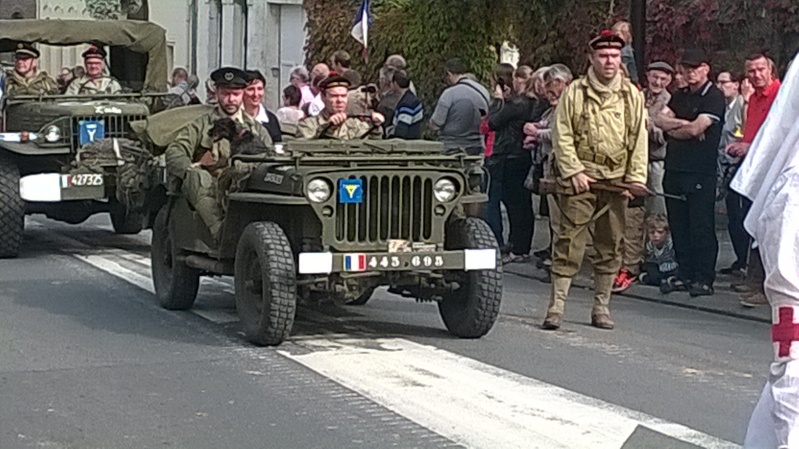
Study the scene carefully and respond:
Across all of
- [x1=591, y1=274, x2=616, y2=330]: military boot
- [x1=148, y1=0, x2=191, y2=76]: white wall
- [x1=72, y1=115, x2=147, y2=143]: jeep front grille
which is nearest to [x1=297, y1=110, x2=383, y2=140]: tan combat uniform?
[x1=591, y1=274, x2=616, y2=330]: military boot

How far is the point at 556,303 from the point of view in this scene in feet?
31.5

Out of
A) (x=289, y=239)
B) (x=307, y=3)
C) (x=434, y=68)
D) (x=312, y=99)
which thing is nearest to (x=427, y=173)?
(x=289, y=239)

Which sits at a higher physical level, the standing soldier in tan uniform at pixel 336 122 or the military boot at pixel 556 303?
the standing soldier in tan uniform at pixel 336 122

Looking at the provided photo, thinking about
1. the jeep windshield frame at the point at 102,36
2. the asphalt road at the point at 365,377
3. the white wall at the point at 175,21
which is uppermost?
the white wall at the point at 175,21

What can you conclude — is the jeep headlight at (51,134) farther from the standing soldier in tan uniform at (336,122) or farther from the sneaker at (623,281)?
the sneaker at (623,281)

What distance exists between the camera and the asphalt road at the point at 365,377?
21.7ft

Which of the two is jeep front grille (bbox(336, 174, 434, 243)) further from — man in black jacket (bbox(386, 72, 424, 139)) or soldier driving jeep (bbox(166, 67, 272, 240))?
man in black jacket (bbox(386, 72, 424, 139))

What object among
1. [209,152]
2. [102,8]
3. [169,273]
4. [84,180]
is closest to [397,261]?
[209,152]

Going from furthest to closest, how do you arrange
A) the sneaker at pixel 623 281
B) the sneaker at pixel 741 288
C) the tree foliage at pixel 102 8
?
1. the tree foliage at pixel 102 8
2. the sneaker at pixel 623 281
3. the sneaker at pixel 741 288

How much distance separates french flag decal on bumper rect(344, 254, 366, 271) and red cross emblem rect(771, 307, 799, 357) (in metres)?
4.75

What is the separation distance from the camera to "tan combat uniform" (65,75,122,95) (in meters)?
14.4

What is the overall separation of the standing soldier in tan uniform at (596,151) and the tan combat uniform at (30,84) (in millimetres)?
6734

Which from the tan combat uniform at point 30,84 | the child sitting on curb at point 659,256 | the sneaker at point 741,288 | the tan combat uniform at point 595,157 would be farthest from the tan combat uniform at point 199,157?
the tan combat uniform at point 30,84

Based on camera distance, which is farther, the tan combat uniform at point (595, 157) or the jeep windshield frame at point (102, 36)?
the jeep windshield frame at point (102, 36)
